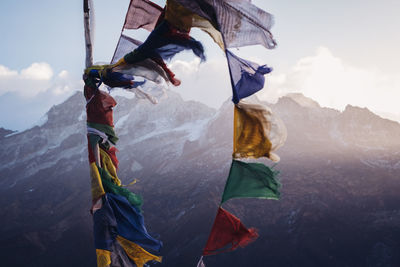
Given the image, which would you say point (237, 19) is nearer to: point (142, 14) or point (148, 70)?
point (148, 70)

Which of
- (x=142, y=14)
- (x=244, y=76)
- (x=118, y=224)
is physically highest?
(x=142, y=14)

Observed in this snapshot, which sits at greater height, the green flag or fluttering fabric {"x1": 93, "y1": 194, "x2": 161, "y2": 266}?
the green flag

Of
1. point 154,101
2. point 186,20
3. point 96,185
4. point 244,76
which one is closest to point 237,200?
point 154,101

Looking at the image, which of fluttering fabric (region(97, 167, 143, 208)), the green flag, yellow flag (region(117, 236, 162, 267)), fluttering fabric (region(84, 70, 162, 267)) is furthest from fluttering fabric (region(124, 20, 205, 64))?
yellow flag (region(117, 236, 162, 267))

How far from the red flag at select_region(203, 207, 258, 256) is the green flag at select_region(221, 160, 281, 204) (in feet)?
0.88

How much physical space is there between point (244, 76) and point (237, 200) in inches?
773

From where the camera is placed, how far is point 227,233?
1991 mm

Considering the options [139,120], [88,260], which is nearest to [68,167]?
[139,120]

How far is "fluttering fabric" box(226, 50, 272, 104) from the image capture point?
165 centimetres

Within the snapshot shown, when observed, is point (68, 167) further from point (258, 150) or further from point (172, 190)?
point (258, 150)

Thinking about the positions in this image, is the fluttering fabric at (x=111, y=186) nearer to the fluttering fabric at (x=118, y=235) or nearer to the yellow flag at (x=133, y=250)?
the fluttering fabric at (x=118, y=235)

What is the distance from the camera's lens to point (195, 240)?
16.9m

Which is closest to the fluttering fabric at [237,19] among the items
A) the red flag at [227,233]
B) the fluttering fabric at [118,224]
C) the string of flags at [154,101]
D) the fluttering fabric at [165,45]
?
the string of flags at [154,101]

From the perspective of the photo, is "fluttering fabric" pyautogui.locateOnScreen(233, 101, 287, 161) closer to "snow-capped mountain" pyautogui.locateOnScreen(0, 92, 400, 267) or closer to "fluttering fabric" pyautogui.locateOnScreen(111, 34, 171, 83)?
"fluttering fabric" pyautogui.locateOnScreen(111, 34, 171, 83)
